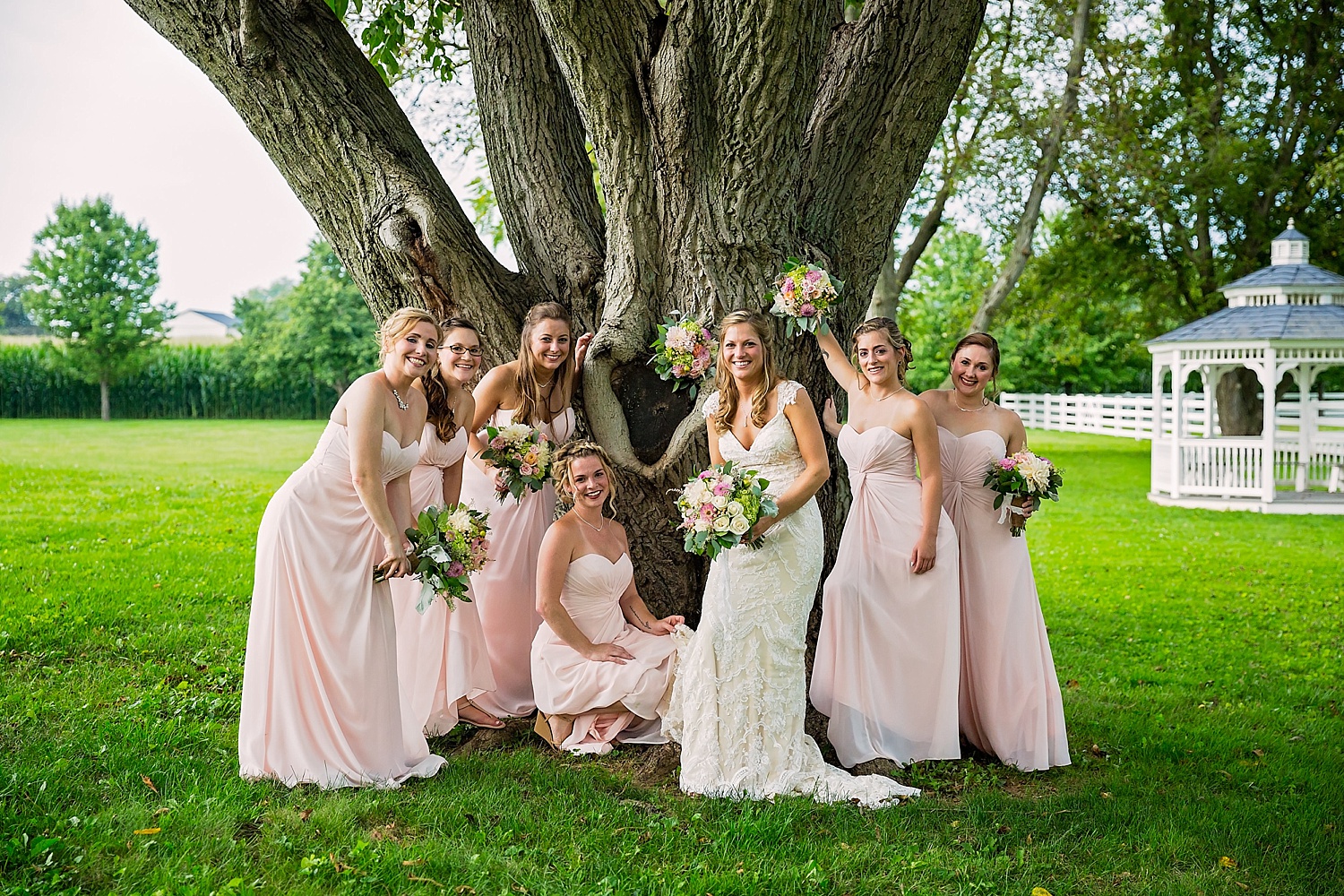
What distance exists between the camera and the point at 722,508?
5.01 metres

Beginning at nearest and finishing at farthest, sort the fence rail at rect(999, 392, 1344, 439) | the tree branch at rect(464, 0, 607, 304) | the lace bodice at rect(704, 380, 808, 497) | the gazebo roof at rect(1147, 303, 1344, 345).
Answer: the lace bodice at rect(704, 380, 808, 497) < the tree branch at rect(464, 0, 607, 304) < the gazebo roof at rect(1147, 303, 1344, 345) < the fence rail at rect(999, 392, 1344, 439)

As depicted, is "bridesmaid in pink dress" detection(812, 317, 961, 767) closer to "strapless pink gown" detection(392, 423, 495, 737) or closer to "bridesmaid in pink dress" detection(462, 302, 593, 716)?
"bridesmaid in pink dress" detection(462, 302, 593, 716)

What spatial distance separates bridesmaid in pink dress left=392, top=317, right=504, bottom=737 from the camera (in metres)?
5.89

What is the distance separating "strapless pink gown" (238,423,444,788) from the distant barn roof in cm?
1895

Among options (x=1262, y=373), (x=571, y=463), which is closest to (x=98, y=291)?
(x=1262, y=373)

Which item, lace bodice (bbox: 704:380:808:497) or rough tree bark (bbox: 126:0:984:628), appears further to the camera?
rough tree bark (bbox: 126:0:984:628)

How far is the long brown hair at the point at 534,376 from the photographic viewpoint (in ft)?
20.2

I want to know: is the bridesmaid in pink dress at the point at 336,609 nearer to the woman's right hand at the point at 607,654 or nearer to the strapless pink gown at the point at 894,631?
the woman's right hand at the point at 607,654

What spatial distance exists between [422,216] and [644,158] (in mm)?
1321

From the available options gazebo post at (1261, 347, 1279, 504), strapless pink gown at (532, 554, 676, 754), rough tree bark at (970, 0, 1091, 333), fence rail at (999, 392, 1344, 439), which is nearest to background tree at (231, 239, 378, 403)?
fence rail at (999, 392, 1344, 439)

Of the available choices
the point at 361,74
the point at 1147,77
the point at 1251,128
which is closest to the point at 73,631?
the point at 361,74

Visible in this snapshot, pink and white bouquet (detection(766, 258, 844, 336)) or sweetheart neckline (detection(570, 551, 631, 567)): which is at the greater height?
pink and white bouquet (detection(766, 258, 844, 336))

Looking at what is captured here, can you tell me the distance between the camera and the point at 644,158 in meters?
6.05


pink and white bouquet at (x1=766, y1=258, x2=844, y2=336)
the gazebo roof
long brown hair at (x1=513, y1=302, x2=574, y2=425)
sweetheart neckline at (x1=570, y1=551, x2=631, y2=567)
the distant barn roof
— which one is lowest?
sweetheart neckline at (x1=570, y1=551, x2=631, y2=567)
